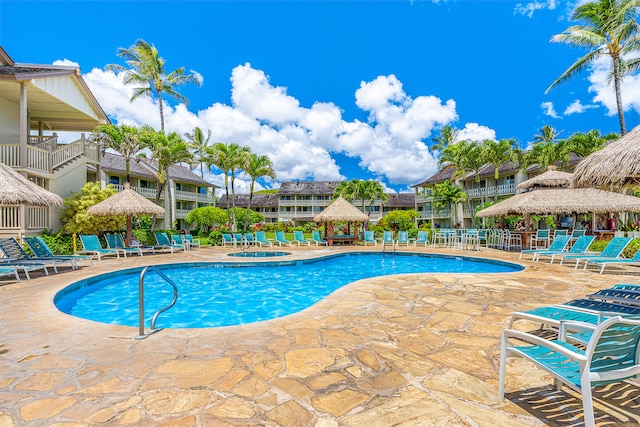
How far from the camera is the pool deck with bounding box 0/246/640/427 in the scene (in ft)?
7.84

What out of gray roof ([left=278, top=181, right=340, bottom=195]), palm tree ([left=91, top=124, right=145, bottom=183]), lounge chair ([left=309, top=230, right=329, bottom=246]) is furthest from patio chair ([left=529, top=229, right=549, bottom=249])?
gray roof ([left=278, top=181, right=340, bottom=195])

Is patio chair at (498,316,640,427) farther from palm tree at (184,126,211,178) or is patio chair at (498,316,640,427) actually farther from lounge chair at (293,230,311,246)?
palm tree at (184,126,211,178)

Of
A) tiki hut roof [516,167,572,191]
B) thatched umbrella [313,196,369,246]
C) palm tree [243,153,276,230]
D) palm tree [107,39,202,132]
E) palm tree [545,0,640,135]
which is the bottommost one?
thatched umbrella [313,196,369,246]

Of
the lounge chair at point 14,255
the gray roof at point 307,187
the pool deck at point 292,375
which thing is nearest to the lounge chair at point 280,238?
the lounge chair at point 14,255

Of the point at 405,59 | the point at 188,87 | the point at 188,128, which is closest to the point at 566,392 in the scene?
the point at 405,59

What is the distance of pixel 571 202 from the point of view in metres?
15.3

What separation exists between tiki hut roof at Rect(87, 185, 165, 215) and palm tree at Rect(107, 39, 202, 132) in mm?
13051

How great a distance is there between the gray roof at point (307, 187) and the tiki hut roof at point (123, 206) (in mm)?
37036

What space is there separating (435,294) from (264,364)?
4.17m

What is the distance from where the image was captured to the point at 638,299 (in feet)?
13.2

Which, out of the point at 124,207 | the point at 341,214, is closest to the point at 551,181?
the point at 341,214

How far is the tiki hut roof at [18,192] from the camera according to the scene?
359 inches

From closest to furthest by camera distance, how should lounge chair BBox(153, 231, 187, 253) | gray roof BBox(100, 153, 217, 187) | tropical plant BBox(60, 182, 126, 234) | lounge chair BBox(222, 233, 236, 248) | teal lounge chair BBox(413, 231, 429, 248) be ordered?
tropical plant BBox(60, 182, 126, 234) < lounge chair BBox(153, 231, 187, 253) < teal lounge chair BBox(413, 231, 429, 248) < lounge chair BBox(222, 233, 236, 248) < gray roof BBox(100, 153, 217, 187)

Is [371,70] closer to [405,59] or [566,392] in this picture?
[405,59]
